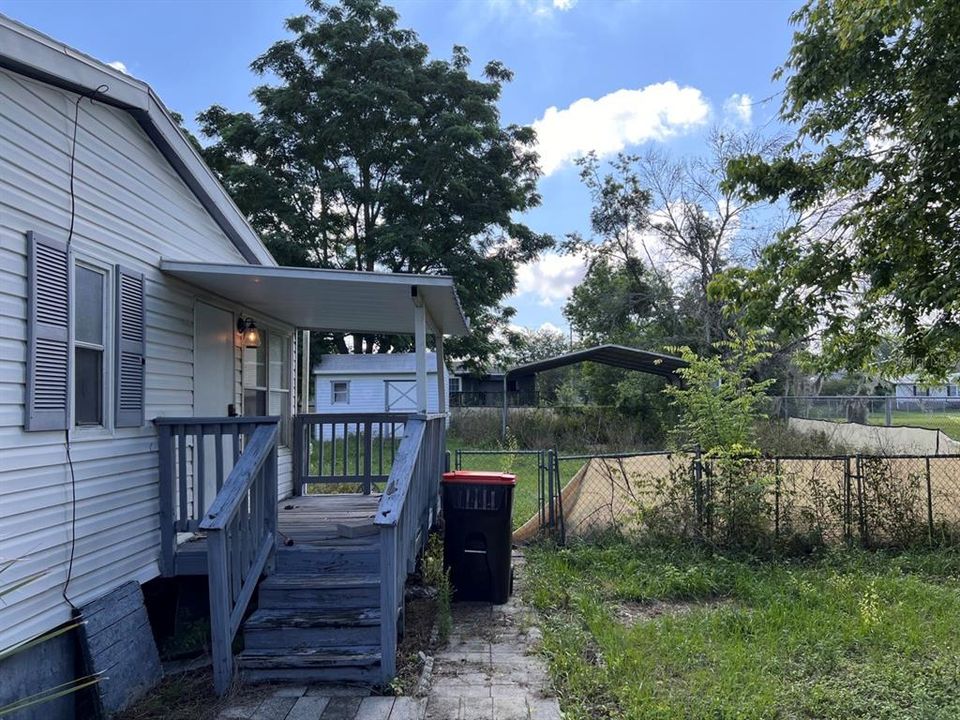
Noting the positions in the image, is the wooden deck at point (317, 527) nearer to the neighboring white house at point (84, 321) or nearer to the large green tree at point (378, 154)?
the neighboring white house at point (84, 321)

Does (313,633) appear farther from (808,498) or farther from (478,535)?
(808,498)

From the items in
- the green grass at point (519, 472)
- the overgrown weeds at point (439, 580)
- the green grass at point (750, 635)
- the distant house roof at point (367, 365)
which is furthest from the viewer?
the distant house roof at point (367, 365)

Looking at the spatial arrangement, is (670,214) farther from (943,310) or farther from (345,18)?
(943,310)

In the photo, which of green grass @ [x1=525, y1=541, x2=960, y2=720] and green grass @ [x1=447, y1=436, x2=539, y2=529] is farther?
green grass @ [x1=447, y1=436, x2=539, y2=529]

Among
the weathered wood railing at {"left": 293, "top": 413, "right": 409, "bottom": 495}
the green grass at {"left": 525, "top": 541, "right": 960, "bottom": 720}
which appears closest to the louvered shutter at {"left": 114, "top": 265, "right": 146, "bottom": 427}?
the weathered wood railing at {"left": 293, "top": 413, "right": 409, "bottom": 495}

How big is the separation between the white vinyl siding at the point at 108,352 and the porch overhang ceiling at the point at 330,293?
Answer: 0.38m

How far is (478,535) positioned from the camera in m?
5.71

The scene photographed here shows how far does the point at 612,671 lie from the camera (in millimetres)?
4148

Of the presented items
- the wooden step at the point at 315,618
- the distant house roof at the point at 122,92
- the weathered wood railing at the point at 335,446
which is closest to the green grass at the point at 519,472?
the weathered wood railing at the point at 335,446

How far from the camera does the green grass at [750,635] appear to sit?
379cm

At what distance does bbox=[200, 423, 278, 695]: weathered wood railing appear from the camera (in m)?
3.88

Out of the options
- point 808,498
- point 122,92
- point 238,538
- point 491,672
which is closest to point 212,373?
point 238,538

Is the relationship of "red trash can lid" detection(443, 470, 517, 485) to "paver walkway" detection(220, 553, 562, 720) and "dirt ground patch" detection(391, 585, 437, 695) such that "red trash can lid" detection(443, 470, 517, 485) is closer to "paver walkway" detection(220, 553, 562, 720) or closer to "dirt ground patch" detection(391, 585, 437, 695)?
"dirt ground patch" detection(391, 585, 437, 695)

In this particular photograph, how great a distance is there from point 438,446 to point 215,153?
1974cm
